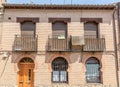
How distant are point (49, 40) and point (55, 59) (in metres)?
1.48

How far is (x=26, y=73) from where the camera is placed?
21781mm

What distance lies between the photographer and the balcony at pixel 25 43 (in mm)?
21500

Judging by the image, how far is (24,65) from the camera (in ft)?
71.8

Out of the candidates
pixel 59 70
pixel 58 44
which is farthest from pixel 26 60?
Answer: pixel 58 44

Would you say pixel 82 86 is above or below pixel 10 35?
below

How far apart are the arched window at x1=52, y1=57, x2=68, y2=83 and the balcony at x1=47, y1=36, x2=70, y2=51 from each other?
0.86 metres

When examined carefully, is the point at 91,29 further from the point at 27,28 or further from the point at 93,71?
the point at 27,28

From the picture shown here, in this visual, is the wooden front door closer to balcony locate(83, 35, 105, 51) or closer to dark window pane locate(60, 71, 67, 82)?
dark window pane locate(60, 71, 67, 82)

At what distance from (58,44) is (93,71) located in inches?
129

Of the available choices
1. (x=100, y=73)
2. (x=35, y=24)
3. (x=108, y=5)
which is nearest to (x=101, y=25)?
(x=108, y=5)

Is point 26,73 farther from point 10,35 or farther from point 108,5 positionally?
point 108,5

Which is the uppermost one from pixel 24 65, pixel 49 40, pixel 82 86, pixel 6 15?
pixel 6 15

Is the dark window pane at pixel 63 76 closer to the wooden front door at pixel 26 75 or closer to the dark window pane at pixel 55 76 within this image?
the dark window pane at pixel 55 76

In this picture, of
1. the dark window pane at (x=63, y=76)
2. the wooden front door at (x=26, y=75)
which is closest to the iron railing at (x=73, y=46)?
the dark window pane at (x=63, y=76)
